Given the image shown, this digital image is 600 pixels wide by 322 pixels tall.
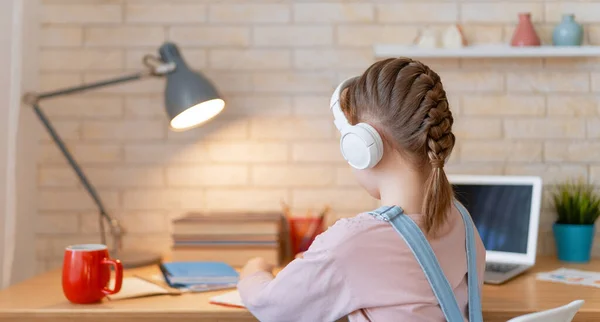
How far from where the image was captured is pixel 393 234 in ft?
3.76

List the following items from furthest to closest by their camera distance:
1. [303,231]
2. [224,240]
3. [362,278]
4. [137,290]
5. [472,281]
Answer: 1. [303,231]
2. [224,240]
3. [137,290]
4. [472,281]
5. [362,278]

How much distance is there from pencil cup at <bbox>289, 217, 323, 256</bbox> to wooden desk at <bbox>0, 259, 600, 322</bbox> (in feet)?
1.49

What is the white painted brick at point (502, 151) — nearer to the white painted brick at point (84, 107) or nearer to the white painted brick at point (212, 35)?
the white painted brick at point (212, 35)

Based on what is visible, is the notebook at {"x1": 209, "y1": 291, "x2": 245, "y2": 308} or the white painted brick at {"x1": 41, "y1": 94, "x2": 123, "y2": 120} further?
the white painted brick at {"x1": 41, "y1": 94, "x2": 123, "y2": 120}

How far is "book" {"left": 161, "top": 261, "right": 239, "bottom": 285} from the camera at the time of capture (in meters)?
1.65

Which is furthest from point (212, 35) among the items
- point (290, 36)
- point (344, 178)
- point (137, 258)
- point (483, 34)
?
point (483, 34)

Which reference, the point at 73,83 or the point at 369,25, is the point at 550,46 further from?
the point at 73,83

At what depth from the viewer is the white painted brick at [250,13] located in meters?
2.05

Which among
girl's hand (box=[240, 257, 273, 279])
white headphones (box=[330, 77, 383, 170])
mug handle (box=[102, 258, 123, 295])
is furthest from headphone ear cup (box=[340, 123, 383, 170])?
mug handle (box=[102, 258, 123, 295])

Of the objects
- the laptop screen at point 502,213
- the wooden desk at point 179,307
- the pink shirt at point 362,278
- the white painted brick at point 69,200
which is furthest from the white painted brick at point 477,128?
the white painted brick at point 69,200

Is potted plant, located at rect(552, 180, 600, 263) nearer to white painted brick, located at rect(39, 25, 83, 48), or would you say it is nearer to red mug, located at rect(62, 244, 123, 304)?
red mug, located at rect(62, 244, 123, 304)

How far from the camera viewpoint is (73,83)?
6.83ft

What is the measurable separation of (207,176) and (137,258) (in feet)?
1.06

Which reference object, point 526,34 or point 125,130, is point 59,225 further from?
point 526,34
